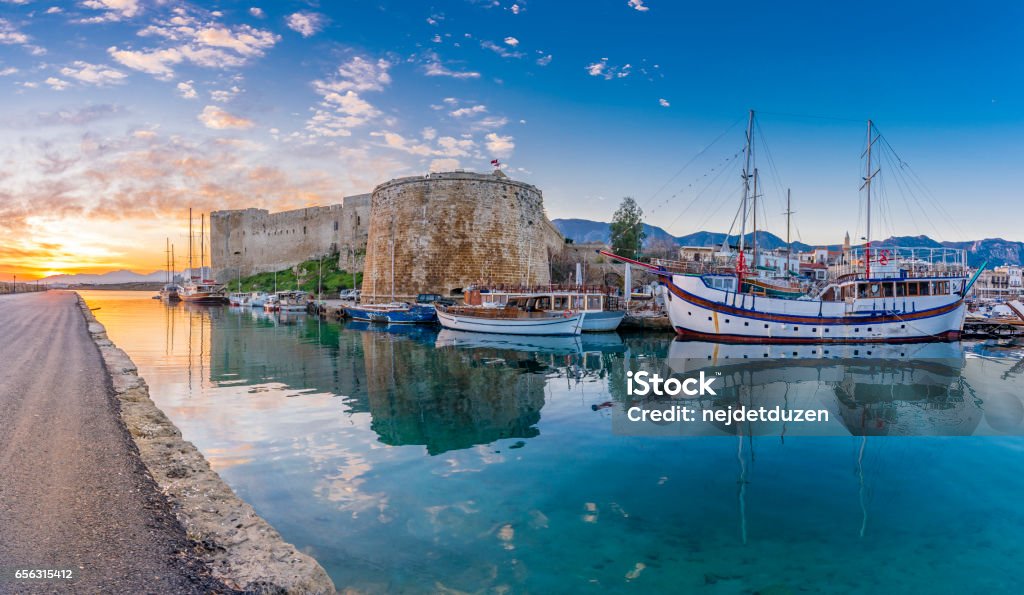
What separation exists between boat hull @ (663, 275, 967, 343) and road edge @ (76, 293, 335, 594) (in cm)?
1934

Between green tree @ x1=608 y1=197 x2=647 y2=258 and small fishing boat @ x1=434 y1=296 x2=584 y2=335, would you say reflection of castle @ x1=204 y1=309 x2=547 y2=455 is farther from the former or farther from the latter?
green tree @ x1=608 y1=197 x2=647 y2=258

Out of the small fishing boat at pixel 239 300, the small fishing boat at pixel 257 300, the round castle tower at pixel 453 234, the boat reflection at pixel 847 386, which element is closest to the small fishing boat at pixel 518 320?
the boat reflection at pixel 847 386

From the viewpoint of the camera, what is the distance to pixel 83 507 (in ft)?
12.3

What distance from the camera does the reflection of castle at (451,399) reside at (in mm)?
7688

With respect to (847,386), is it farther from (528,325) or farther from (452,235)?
(452,235)

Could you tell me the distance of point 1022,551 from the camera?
4.52 meters

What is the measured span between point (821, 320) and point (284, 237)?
5193 cm

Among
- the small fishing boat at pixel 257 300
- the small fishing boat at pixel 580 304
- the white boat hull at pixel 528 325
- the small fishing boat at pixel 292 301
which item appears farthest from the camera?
the small fishing boat at pixel 257 300

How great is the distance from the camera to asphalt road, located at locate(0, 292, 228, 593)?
299cm

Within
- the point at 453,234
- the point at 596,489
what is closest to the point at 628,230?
the point at 453,234

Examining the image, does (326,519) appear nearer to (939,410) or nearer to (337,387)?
(337,387)

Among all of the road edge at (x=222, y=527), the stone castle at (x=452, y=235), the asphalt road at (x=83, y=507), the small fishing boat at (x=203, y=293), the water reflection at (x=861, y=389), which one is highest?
the stone castle at (x=452, y=235)

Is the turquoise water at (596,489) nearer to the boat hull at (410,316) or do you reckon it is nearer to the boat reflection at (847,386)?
the boat reflection at (847,386)

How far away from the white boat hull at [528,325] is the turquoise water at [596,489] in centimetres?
1140
